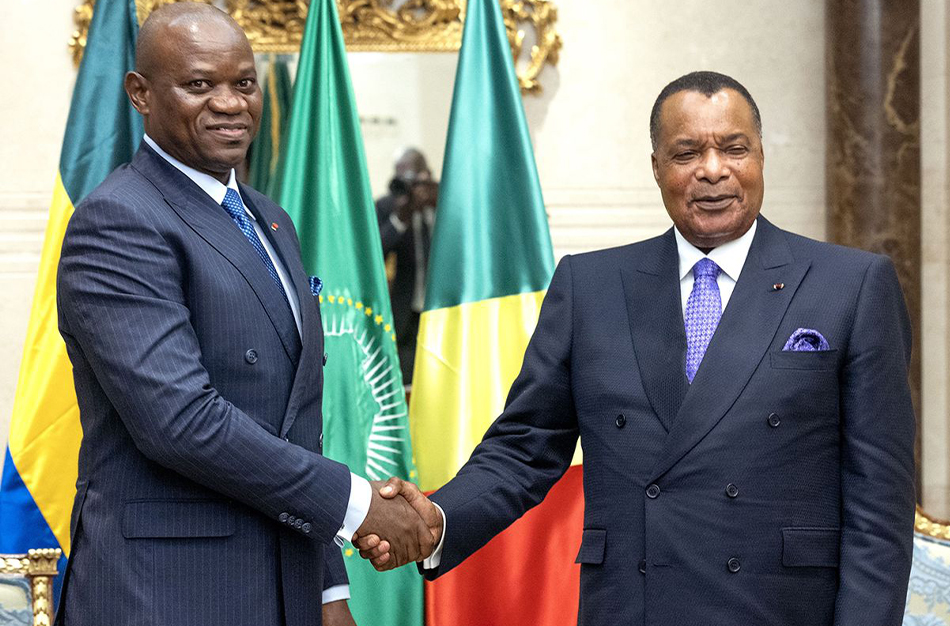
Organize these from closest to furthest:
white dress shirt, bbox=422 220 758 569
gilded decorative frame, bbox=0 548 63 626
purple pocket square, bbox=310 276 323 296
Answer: white dress shirt, bbox=422 220 758 569 → purple pocket square, bbox=310 276 323 296 → gilded decorative frame, bbox=0 548 63 626

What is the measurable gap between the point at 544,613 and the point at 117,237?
6.83 feet

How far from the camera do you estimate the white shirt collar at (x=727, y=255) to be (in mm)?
2227

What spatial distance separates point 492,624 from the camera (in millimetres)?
3613

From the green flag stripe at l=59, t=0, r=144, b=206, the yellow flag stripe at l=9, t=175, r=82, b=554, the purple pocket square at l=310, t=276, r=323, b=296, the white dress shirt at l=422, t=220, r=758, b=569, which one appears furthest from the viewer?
→ the green flag stripe at l=59, t=0, r=144, b=206

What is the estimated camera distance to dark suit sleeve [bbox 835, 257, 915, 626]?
2004 millimetres

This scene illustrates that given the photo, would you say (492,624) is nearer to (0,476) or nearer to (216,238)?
(0,476)

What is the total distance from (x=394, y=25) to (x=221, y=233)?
7.09 feet

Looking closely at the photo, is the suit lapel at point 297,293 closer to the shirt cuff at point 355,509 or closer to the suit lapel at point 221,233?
the suit lapel at point 221,233

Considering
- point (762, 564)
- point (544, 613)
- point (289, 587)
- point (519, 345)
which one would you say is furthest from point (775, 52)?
point (289, 587)

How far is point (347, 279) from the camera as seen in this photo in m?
3.67

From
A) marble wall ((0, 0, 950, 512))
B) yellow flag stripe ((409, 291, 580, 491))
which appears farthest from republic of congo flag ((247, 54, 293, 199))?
yellow flag stripe ((409, 291, 580, 491))

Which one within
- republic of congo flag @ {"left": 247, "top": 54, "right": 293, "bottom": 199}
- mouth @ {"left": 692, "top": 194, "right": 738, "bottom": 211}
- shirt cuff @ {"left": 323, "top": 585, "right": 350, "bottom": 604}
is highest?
republic of congo flag @ {"left": 247, "top": 54, "right": 293, "bottom": 199}

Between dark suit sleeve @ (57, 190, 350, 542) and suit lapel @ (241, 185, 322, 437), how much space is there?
88 millimetres

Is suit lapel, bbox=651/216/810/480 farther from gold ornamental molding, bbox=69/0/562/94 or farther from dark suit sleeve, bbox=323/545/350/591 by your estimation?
gold ornamental molding, bbox=69/0/562/94
